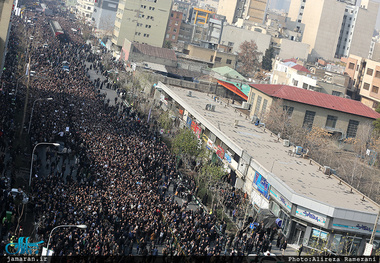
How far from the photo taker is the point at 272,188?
34.4 meters

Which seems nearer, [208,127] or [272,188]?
[272,188]

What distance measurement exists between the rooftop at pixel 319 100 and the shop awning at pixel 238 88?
10550 mm

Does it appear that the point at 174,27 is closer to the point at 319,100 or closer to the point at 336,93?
the point at 336,93

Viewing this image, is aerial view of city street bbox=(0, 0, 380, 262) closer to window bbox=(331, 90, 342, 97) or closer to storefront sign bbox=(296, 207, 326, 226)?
storefront sign bbox=(296, 207, 326, 226)

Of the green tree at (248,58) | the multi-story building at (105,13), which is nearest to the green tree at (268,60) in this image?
the green tree at (248,58)

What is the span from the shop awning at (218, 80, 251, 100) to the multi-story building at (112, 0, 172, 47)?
2982cm

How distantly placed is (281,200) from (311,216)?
8.30 feet

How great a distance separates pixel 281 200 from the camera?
1310 inches

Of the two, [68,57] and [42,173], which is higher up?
[68,57]

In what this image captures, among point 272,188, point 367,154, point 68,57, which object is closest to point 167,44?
point 68,57

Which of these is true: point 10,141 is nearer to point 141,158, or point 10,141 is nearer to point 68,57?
point 141,158

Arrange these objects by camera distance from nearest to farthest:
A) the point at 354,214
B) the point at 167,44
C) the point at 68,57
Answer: the point at 354,214, the point at 68,57, the point at 167,44

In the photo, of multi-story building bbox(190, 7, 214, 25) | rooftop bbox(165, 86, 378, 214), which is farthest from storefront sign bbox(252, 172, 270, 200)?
multi-story building bbox(190, 7, 214, 25)

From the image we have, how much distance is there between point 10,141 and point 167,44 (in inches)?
2896
